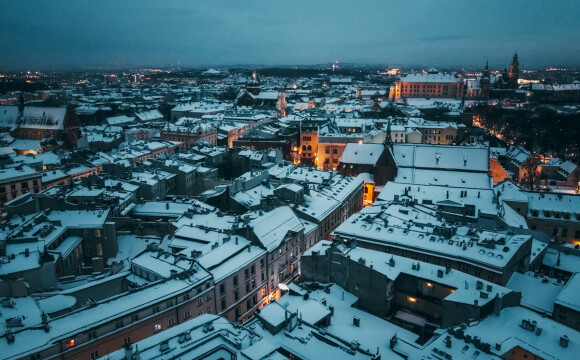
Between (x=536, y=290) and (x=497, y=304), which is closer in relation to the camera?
(x=497, y=304)

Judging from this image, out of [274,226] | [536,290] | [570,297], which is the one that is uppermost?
[274,226]

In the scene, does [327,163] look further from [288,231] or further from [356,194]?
[288,231]

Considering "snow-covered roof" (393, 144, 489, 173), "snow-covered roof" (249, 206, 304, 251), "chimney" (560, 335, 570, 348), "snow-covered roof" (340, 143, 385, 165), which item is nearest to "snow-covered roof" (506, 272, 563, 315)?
"chimney" (560, 335, 570, 348)

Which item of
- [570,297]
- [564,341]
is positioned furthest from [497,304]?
[570,297]

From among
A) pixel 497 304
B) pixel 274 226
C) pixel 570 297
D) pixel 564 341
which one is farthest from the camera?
pixel 274 226

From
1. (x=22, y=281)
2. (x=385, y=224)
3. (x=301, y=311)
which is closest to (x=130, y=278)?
(x=22, y=281)

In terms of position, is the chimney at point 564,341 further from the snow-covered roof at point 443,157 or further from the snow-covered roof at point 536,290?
the snow-covered roof at point 443,157

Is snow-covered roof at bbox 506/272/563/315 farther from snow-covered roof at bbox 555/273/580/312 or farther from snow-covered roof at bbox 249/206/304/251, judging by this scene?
snow-covered roof at bbox 249/206/304/251

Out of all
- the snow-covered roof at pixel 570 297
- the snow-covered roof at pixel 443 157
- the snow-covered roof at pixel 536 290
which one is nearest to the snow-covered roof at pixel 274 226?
the snow-covered roof at pixel 536 290

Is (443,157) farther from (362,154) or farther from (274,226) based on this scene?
(274,226)

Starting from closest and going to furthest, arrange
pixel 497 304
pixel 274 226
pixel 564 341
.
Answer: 1. pixel 564 341
2. pixel 497 304
3. pixel 274 226

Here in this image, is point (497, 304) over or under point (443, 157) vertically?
under
